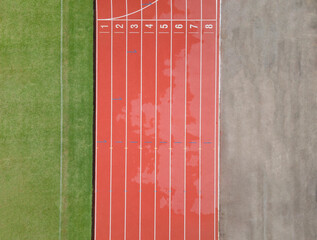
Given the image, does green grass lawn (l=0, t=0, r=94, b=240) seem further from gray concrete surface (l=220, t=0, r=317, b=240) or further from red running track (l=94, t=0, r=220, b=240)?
gray concrete surface (l=220, t=0, r=317, b=240)

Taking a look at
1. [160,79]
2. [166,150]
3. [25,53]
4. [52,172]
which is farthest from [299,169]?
[25,53]

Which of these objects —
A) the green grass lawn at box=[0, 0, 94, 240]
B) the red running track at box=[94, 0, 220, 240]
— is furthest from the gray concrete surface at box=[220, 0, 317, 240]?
the green grass lawn at box=[0, 0, 94, 240]

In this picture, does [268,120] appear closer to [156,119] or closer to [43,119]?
[156,119]

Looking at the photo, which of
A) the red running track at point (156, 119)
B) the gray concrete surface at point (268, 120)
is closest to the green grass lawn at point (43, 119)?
the red running track at point (156, 119)
